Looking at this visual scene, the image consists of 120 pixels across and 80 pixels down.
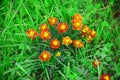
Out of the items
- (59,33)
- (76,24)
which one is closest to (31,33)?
(59,33)

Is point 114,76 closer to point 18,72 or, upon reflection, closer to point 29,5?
point 18,72

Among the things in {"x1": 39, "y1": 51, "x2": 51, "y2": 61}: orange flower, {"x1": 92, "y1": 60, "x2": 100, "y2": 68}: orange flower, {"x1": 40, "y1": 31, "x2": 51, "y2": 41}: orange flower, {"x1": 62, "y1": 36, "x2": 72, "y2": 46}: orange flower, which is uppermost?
{"x1": 40, "y1": 31, "x2": 51, "y2": 41}: orange flower

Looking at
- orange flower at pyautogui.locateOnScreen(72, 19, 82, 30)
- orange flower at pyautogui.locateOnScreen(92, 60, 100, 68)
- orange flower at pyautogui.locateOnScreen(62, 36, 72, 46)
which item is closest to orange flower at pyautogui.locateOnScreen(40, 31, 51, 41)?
orange flower at pyautogui.locateOnScreen(62, 36, 72, 46)

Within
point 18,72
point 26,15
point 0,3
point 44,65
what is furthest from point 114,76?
point 0,3

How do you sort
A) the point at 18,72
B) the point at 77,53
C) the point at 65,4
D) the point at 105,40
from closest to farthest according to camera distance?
the point at 18,72
the point at 77,53
the point at 105,40
the point at 65,4

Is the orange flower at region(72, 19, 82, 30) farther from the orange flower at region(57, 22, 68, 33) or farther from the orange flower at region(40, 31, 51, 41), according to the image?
the orange flower at region(40, 31, 51, 41)
